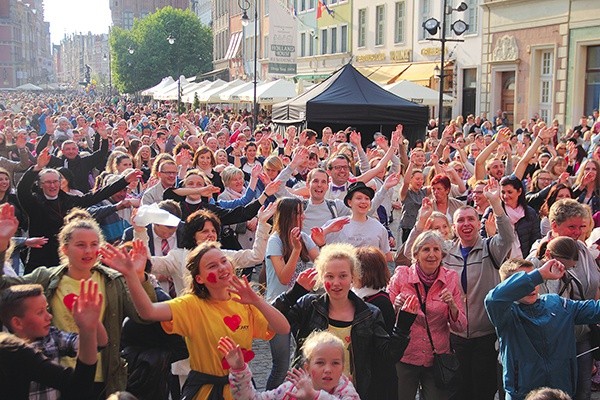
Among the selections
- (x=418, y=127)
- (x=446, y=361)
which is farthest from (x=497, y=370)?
(x=418, y=127)

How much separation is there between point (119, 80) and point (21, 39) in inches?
2973

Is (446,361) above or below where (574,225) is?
below

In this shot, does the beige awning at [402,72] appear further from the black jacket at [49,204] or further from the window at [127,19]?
the window at [127,19]

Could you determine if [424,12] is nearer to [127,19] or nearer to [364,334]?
[364,334]

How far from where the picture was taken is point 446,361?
15.8 feet

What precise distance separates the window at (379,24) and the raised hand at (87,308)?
112 ft

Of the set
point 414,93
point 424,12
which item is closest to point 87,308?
point 414,93

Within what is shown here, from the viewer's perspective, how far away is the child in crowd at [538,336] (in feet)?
14.2

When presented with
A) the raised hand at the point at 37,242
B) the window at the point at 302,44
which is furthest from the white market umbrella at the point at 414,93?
the window at the point at 302,44

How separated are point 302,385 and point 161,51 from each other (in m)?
67.2

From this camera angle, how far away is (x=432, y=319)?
484cm

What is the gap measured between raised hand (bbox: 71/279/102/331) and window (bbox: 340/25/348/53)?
3812 centimetres

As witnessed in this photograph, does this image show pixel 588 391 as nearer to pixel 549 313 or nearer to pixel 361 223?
pixel 549 313

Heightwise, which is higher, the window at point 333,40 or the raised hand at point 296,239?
the window at point 333,40
